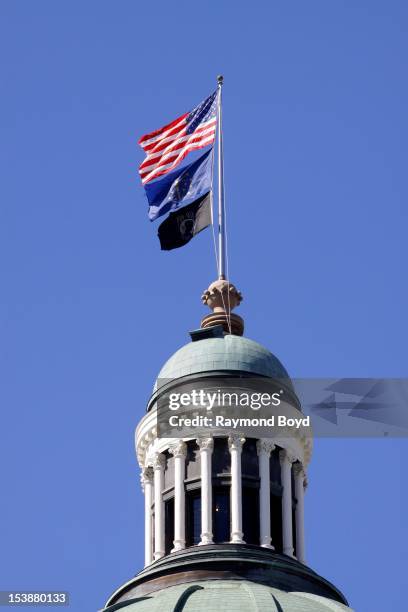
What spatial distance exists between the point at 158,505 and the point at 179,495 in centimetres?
120

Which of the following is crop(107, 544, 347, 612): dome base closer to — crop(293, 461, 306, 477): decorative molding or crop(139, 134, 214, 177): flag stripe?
crop(293, 461, 306, 477): decorative molding

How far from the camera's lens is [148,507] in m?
90.5

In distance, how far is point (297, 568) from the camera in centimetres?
8481

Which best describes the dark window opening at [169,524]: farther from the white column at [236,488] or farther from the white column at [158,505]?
the white column at [236,488]

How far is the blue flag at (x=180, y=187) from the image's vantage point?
313 ft

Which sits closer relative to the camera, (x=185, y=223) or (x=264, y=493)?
(x=264, y=493)

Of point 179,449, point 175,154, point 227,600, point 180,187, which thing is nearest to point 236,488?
point 179,449

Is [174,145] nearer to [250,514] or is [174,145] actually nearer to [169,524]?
[169,524]

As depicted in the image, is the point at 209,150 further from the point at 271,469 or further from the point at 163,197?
the point at 271,469

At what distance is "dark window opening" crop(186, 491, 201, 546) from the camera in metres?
87.2

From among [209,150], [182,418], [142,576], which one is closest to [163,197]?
[209,150]

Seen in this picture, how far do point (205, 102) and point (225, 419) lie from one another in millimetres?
15687

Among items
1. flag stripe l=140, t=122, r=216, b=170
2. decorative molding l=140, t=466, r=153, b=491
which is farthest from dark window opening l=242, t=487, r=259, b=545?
flag stripe l=140, t=122, r=216, b=170

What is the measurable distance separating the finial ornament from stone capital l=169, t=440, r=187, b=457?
592 cm
